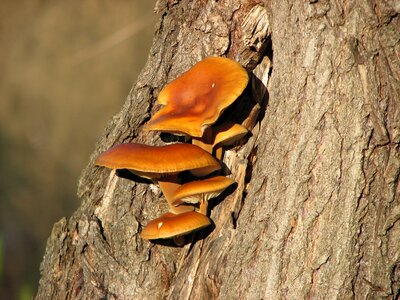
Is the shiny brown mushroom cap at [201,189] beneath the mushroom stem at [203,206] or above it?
above

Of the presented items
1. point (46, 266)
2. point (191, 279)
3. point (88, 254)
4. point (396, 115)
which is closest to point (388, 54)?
point (396, 115)

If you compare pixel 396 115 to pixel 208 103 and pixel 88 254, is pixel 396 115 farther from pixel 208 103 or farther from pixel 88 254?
pixel 88 254

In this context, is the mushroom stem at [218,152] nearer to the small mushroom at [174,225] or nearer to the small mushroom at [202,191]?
the small mushroom at [202,191]

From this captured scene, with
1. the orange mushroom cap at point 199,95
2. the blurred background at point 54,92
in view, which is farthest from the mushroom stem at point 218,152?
the blurred background at point 54,92

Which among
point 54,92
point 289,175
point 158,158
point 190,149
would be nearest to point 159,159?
point 158,158

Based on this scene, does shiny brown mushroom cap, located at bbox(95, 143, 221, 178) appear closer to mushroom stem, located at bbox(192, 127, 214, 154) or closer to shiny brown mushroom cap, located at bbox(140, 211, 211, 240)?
mushroom stem, located at bbox(192, 127, 214, 154)

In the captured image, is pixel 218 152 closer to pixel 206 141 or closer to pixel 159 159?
pixel 206 141
